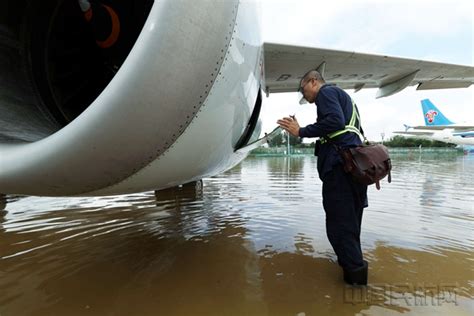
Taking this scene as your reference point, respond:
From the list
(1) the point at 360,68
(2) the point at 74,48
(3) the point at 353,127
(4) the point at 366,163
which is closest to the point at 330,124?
(3) the point at 353,127

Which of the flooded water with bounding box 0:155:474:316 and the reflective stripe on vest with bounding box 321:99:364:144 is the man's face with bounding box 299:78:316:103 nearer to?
the reflective stripe on vest with bounding box 321:99:364:144

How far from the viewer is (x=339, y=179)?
2975 mm

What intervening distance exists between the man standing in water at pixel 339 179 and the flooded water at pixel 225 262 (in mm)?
271

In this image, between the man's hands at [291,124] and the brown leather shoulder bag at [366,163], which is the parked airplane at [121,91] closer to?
the man's hands at [291,124]

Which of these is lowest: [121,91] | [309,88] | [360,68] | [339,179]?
[339,179]

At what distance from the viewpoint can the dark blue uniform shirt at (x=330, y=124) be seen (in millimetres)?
2939

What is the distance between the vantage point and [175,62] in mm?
1739

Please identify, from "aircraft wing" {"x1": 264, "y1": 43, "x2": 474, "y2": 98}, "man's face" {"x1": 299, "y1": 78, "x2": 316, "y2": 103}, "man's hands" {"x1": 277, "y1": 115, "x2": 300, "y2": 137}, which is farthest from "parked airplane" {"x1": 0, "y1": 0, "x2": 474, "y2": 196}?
"aircraft wing" {"x1": 264, "y1": 43, "x2": 474, "y2": 98}

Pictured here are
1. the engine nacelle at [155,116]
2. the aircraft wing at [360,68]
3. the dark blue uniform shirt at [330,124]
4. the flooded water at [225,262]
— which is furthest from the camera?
the aircraft wing at [360,68]

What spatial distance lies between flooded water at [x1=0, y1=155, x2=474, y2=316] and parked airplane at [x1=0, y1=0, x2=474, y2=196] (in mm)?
986

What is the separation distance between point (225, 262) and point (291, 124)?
160 centimetres

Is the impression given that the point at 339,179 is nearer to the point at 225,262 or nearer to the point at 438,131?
the point at 225,262

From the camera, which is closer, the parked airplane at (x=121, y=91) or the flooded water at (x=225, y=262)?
the parked airplane at (x=121, y=91)

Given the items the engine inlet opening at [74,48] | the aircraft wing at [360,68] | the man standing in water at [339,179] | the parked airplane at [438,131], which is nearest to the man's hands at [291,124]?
the man standing in water at [339,179]
